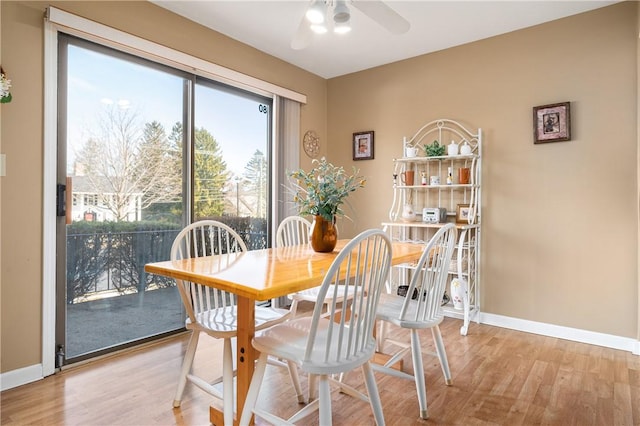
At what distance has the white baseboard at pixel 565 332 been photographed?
9.12ft

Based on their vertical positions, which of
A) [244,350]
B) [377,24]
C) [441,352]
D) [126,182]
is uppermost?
[377,24]

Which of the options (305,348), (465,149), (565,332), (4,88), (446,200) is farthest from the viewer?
(446,200)

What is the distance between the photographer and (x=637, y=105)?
2.71 metres

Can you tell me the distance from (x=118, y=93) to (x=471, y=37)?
3.00 metres

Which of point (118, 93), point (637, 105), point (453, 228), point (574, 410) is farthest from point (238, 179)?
point (637, 105)

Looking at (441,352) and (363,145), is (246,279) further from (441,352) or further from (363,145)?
(363,145)

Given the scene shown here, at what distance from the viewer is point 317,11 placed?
6.64 feet

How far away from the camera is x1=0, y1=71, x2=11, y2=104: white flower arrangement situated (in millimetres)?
1991

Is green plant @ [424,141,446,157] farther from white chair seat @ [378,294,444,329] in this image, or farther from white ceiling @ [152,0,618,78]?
white chair seat @ [378,294,444,329]

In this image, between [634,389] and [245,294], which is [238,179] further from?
[634,389]

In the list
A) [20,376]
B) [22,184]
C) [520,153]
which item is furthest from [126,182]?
[520,153]

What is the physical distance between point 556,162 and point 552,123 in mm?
320

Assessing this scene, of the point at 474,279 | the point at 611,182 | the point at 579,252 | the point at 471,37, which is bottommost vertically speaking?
the point at 474,279

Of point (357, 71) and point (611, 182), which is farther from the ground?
point (357, 71)
